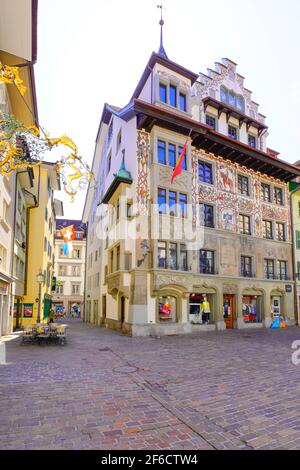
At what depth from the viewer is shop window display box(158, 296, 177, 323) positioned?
20628 millimetres

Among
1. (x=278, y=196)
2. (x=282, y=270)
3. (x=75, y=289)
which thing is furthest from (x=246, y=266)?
(x=75, y=289)

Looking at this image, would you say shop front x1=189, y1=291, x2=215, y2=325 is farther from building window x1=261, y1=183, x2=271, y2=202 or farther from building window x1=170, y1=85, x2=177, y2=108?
building window x1=170, y1=85, x2=177, y2=108

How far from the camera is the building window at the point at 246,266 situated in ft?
82.8

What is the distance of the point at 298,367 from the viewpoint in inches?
389

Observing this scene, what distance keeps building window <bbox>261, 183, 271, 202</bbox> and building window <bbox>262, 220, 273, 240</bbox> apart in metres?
2.06

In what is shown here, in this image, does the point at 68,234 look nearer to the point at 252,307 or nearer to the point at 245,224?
the point at 245,224

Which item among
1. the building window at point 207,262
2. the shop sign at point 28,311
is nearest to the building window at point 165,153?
the building window at point 207,262

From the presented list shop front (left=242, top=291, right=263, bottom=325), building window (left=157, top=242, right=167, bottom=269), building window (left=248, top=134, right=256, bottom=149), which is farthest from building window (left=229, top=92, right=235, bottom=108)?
shop front (left=242, top=291, right=263, bottom=325)

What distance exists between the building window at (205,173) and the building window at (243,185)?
10.7 ft

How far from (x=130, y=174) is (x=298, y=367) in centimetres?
1558

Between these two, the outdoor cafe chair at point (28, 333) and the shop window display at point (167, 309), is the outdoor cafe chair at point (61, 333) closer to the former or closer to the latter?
the outdoor cafe chair at point (28, 333)

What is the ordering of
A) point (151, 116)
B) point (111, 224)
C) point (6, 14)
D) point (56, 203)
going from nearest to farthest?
1. point (6, 14)
2. point (151, 116)
3. point (111, 224)
4. point (56, 203)
